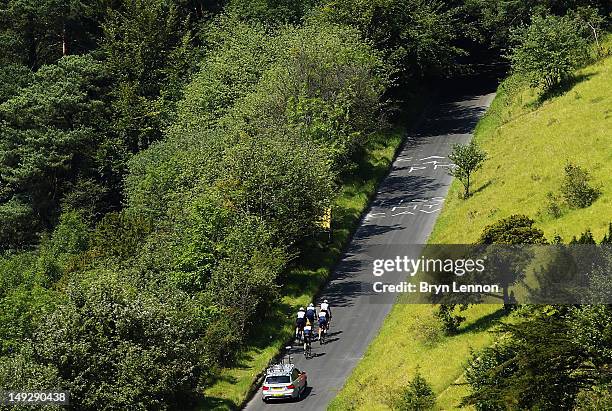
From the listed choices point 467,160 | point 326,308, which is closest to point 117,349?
point 326,308

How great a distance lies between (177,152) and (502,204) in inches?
1054

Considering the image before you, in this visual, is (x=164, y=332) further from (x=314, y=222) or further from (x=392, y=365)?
(x=314, y=222)

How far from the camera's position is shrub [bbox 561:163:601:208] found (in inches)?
1630

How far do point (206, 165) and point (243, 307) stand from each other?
15.5m

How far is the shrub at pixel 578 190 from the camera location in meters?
41.4

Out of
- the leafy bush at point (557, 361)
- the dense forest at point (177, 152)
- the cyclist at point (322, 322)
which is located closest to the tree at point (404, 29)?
the dense forest at point (177, 152)

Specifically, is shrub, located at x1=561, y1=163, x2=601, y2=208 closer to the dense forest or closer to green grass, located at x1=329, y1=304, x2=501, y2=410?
green grass, located at x1=329, y1=304, x2=501, y2=410

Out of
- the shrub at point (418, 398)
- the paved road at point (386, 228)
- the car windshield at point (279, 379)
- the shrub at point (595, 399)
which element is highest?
the shrub at point (595, 399)

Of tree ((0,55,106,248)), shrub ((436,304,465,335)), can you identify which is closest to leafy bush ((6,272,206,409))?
shrub ((436,304,465,335))

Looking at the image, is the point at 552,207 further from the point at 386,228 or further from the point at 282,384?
the point at 386,228

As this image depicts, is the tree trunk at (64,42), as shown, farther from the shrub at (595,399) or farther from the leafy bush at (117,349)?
the shrub at (595,399)

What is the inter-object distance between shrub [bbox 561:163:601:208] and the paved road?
38.2 feet

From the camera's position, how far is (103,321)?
121 feet

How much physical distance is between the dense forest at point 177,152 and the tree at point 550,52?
50 centimetres
